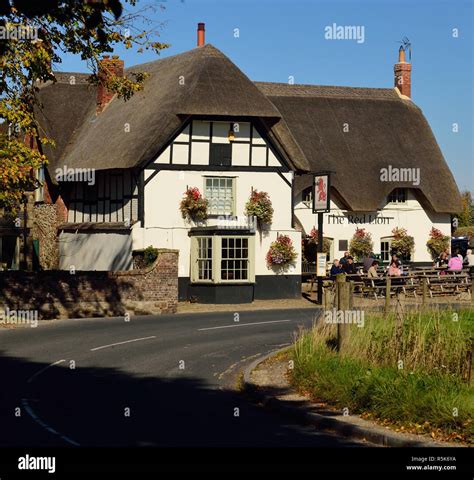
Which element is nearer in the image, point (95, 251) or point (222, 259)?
point (222, 259)

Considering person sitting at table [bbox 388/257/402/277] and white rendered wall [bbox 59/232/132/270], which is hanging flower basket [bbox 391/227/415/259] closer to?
person sitting at table [bbox 388/257/402/277]

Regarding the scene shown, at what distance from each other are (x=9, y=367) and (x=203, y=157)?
19863 mm

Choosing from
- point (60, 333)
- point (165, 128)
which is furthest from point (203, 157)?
point (60, 333)

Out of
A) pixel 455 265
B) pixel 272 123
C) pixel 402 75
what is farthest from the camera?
pixel 402 75

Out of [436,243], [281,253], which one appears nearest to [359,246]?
[436,243]

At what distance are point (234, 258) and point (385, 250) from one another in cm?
1178

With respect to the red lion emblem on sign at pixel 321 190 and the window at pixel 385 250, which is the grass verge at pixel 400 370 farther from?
the window at pixel 385 250

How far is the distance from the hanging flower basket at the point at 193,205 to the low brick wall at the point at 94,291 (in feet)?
18.7

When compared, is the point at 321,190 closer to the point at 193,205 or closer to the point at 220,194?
the point at 220,194

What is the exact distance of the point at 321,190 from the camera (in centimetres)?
3525

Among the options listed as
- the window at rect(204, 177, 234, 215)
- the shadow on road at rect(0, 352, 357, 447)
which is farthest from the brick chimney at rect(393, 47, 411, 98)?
the shadow on road at rect(0, 352, 357, 447)

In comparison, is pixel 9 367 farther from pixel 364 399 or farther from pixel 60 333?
pixel 364 399

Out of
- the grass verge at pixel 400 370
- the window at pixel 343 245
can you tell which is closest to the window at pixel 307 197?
the window at pixel 343 245

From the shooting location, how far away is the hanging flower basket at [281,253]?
37781 mm
